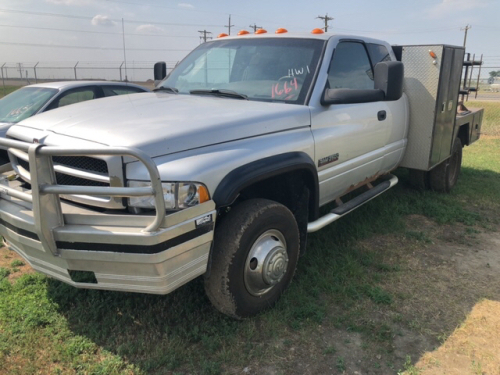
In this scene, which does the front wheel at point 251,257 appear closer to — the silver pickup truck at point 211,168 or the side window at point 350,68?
the silver pickup truck at point 211,168

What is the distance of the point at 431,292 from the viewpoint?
3.57 meters

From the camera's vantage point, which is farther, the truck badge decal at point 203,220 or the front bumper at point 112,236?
the truck badge decal at point 203,220

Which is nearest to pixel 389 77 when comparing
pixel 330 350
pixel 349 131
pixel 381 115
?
pixel 349 131

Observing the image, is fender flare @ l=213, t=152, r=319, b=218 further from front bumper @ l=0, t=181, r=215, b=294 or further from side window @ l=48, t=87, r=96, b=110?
side window @ l=48, t=87, r=96, b=110

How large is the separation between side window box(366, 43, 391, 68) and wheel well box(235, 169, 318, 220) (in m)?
1.74

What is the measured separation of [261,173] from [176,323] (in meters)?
1.21

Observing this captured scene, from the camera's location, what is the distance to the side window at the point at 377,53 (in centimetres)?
448

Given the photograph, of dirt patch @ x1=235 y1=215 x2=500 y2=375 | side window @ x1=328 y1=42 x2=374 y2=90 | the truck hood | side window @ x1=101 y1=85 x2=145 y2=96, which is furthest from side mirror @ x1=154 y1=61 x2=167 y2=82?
dirt patch @ x1=235 y1=215 x2=500 y2=375

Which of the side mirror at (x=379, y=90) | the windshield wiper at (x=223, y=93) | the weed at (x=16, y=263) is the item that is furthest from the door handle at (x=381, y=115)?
the weed at (x=16, y=263)

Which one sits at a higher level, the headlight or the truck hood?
the truck hood

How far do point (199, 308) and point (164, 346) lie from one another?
46cm

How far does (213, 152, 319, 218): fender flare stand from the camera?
2561 millimetres

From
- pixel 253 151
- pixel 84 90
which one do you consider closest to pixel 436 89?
pixel 253 151

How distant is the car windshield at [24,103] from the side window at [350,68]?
14.9 ft
